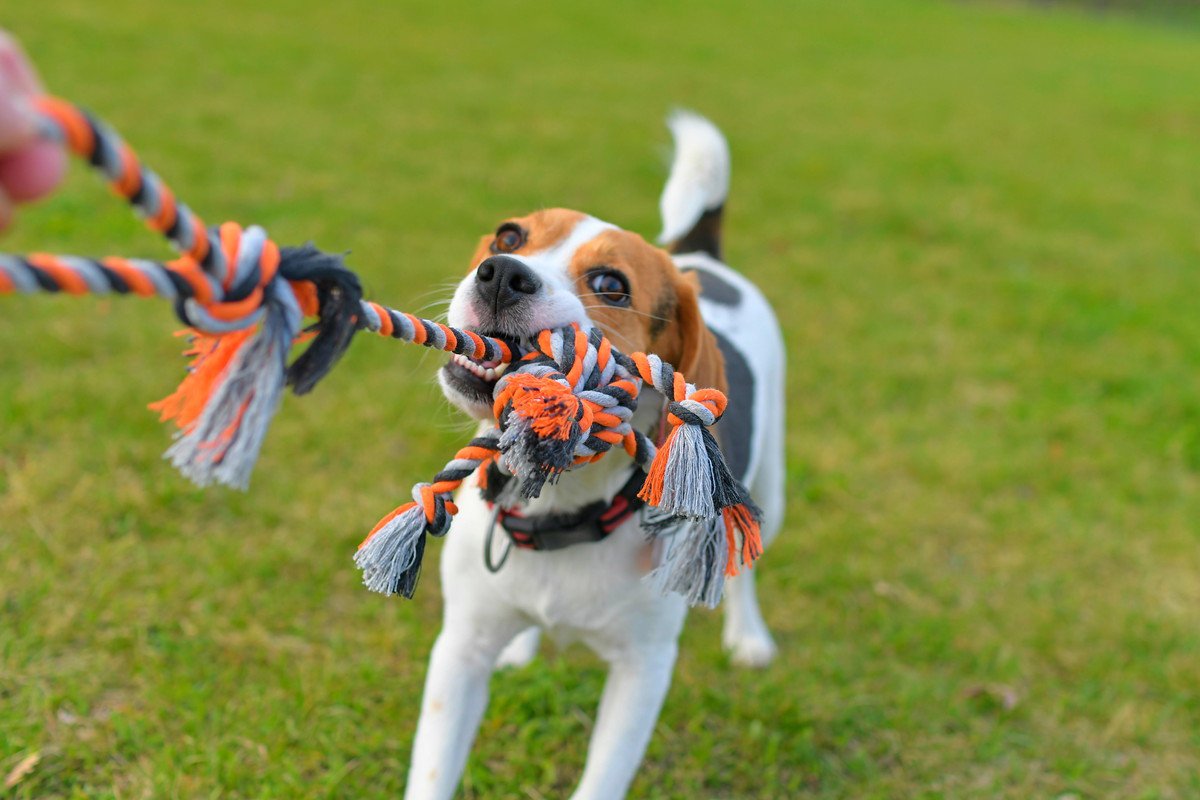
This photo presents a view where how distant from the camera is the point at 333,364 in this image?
151cm

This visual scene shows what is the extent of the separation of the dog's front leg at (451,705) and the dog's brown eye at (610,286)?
826 millimetres

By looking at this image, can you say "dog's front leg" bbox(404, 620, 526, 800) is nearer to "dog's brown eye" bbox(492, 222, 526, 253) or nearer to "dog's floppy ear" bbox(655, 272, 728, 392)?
"dog's floppy ear" bbox(655, 272, 728, 392)

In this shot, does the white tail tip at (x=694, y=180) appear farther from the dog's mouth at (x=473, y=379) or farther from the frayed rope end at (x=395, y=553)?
the frayed rope end at (x=395, y=553)

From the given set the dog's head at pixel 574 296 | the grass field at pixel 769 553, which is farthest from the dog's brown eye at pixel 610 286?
the grass field at pixel 769 553

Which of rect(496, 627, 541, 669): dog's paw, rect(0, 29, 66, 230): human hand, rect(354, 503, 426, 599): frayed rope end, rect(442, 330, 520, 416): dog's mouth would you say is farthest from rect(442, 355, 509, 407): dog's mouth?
rect(496, 627, 541, 669): dog's paw

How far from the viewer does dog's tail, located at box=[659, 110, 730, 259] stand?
3.67 meters

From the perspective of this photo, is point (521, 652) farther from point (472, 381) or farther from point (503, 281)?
point (503, 281)

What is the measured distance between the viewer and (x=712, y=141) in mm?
3727

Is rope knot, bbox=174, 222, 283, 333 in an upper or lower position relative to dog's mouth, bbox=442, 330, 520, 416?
upper

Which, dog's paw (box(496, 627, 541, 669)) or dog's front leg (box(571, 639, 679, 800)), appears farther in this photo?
dog's paw (box(496, 627, 541, 669))

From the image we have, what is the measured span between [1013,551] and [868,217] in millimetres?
4776

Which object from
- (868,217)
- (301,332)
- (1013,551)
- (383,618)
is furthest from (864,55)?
(301,332)

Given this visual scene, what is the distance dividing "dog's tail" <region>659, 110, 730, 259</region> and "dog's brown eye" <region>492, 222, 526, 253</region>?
4.20 feet

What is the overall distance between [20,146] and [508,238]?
1610 mm
